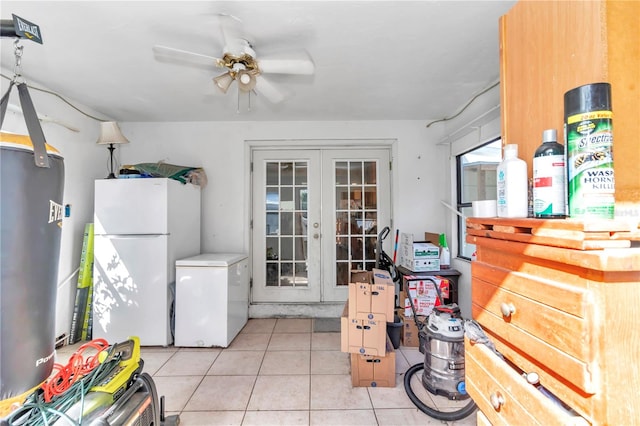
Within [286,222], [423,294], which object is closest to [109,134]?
[286,222]

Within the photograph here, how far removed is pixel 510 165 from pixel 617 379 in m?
0.54

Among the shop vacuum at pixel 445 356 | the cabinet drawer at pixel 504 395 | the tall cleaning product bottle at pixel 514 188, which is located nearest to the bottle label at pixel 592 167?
the tall cleaning product bottle at pixel 514 188

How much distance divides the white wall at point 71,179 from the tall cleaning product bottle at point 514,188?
336 centimetres

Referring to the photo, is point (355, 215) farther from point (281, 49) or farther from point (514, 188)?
point (514, 188)

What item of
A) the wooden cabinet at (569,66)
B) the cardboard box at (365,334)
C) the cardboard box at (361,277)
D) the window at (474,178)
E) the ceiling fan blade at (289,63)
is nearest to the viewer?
the wooden cabinet at (569,66)

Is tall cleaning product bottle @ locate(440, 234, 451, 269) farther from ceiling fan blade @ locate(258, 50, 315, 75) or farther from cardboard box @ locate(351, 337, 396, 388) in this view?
ceiling fan blade @ locate(258, 50, 315, 75)

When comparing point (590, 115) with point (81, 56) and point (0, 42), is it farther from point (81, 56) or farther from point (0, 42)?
point (0, 42)

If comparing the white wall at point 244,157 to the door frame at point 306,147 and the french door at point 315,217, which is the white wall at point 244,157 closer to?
the door frame at point 306,147

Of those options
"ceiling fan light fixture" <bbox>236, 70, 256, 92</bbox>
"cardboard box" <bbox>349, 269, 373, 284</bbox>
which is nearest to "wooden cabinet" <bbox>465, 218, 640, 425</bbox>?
"cardboard box" <bbox>349, 269, 373, 284</bbox>

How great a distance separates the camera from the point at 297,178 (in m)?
3.64

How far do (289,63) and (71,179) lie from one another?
260 cm

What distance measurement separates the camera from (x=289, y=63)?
6.15 ft

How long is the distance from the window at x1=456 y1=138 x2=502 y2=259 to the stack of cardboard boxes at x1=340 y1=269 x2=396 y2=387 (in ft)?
3.47

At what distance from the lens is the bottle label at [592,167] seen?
0.57 metres
